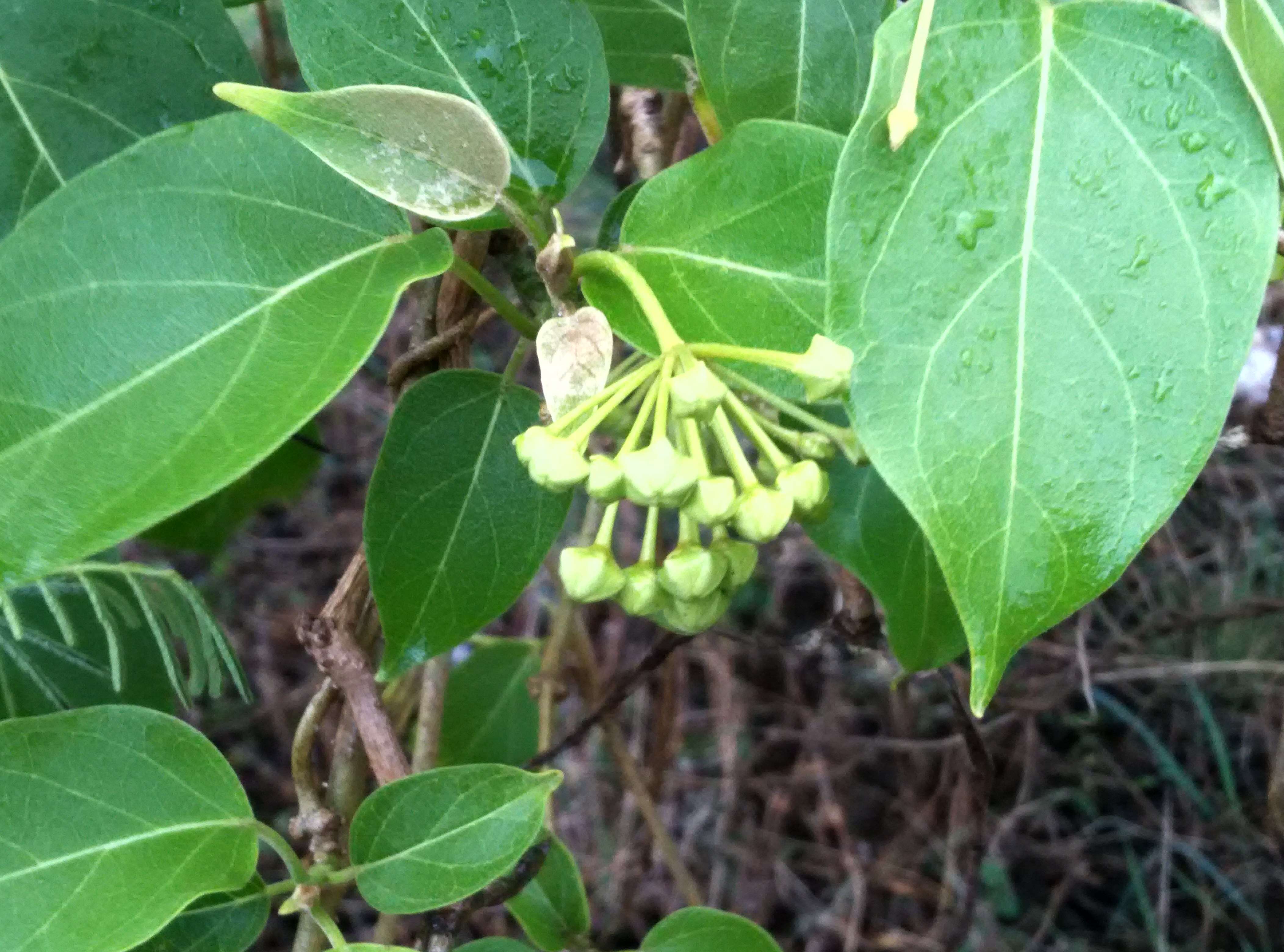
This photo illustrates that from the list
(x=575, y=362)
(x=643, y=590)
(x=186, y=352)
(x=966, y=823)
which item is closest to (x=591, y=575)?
(x=643, y=590)

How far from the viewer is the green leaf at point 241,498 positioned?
47.7 inches

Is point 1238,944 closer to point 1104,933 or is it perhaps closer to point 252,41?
point 1104,933

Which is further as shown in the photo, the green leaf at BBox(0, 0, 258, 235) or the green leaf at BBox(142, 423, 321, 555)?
the green leaf at BBox(142, 423, 321, 555)

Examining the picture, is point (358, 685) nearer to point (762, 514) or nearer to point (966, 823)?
point (762, 514)

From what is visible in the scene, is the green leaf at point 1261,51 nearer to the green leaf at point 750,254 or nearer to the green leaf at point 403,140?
the green leaf at point 750,254

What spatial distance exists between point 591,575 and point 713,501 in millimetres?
107

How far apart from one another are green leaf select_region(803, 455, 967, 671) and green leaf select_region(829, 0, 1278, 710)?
0.27m

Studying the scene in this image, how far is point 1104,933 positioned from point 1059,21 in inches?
76.9

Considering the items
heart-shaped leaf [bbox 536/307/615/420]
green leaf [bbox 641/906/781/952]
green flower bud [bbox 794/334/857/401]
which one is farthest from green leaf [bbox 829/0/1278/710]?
green leaf [bbox 641/906/781/952]

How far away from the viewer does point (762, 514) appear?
570 mm

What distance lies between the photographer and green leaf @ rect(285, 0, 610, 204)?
62cm

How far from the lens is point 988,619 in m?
0.48

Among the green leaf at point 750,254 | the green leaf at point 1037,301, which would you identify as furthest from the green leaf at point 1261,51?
the green leaf at point 750,254

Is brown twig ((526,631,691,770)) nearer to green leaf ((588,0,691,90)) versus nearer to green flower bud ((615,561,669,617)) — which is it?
green flower bud ((615,561,669,617))
